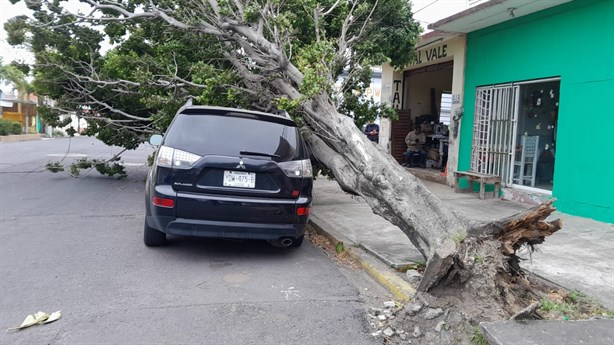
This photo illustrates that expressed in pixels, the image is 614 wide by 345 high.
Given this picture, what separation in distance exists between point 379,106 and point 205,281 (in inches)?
227

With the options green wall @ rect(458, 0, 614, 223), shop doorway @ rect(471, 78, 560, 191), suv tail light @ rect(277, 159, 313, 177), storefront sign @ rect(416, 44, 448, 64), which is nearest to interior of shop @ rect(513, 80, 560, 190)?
shop doorway @ rect(471, 78, 560, 191)

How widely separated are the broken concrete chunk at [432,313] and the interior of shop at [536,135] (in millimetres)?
6539

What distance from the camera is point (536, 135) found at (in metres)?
9.68

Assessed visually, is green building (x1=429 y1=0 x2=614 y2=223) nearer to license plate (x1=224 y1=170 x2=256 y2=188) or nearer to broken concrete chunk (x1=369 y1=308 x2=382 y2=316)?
broken concrete chunk (x1=369 y1=308 x2=382 y2=316)

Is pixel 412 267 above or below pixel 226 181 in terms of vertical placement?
below

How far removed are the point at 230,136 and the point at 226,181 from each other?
542 millimetres

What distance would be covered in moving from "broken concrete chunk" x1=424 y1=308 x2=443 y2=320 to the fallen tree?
0.24 metres

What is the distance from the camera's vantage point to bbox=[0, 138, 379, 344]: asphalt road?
3547mm

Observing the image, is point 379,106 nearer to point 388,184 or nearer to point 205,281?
point 388,184

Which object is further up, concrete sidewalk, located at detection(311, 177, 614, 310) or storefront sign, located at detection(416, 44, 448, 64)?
storefront sign, located at detection(416, 44, 448, 64)

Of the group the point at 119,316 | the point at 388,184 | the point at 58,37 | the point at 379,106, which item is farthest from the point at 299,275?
the point at 58,37

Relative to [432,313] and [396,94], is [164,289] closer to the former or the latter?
[432,313]

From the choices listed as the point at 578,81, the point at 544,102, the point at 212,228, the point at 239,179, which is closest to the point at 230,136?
the point at 239,179

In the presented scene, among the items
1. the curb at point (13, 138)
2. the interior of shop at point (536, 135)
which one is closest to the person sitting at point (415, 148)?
the interior of shop at point (536, 135)
